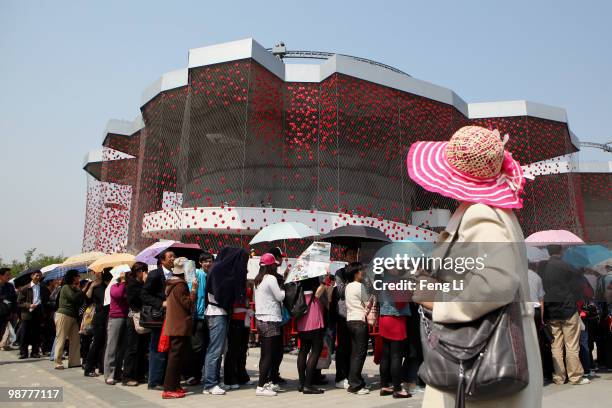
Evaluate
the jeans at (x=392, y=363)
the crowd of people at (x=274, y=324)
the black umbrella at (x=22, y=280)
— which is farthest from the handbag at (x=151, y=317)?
the black umbrella at (x=22, y=280)

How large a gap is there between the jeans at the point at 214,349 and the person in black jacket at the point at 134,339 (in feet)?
3.75

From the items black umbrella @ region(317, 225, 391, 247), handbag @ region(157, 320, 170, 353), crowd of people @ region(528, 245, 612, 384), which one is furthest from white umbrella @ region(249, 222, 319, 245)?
crowd of people @ region(528, 245, 612, 384)

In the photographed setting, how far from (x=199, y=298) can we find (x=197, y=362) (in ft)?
3.29

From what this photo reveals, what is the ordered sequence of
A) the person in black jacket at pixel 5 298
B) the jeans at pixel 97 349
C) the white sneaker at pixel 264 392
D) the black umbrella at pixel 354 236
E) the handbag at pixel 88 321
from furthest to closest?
the person in black jacket at pixel 5 298 → the handbag at pixel 88 321 → the black umbrella at pixel 354 236 → the jeans at pixel 97 349 → the white sneaker at pixel 264 392

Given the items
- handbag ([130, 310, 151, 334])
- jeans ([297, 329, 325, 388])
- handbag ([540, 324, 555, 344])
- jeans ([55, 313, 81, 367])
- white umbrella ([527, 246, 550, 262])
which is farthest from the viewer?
jeans ([55, 313, 81, 367])

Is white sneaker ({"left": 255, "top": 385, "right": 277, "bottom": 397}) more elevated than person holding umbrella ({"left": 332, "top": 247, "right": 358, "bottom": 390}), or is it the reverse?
person holding umbrella ({"left": 332, "top": 247, "right": 358, "bottom": 390})

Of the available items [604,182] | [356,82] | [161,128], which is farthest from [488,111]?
[161,128]

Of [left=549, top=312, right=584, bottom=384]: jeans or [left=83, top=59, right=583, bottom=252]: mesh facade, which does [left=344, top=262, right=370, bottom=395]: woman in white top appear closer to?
[left=549, top=312, right=584, bottom=384]: jeans

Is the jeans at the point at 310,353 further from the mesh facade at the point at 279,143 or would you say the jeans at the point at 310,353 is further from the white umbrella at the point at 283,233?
the mesh facade at the point at 279,143

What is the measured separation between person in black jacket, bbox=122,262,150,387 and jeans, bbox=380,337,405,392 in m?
3.13

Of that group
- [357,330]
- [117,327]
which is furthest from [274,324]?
[117,327]

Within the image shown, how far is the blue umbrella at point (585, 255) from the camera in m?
8.44

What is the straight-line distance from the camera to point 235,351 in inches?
252

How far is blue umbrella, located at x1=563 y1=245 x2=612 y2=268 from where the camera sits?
8438 mm
